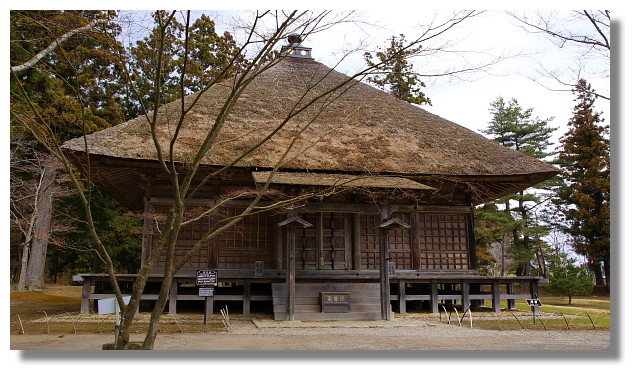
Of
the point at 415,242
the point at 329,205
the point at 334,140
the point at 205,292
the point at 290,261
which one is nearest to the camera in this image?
the point at 205,292

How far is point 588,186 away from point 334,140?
1486 centimetres

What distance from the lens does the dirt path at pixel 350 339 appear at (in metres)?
6.79

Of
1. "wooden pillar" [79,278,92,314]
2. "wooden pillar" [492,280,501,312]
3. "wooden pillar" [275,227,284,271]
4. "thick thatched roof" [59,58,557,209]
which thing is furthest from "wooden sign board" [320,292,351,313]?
"wooden pillar" [79,278,92,314]

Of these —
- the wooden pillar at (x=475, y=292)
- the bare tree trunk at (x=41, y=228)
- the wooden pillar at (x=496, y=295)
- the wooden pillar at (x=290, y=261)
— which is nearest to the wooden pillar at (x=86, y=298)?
the wooden pillar at (x=290, y=261)

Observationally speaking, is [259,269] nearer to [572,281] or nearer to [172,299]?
[172,299]

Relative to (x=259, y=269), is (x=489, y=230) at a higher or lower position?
higher

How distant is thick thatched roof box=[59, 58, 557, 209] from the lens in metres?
11.3

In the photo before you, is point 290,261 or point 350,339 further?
point 290,261

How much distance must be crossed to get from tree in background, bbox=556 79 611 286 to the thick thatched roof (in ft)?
33.8

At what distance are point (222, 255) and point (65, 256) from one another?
17989mm

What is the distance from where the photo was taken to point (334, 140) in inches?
509

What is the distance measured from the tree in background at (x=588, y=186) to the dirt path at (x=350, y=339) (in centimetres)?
1476

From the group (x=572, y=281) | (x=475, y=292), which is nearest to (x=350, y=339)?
(x=475, y=292)

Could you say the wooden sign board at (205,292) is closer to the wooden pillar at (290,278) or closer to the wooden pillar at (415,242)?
the wooden pillar at (290,278)
